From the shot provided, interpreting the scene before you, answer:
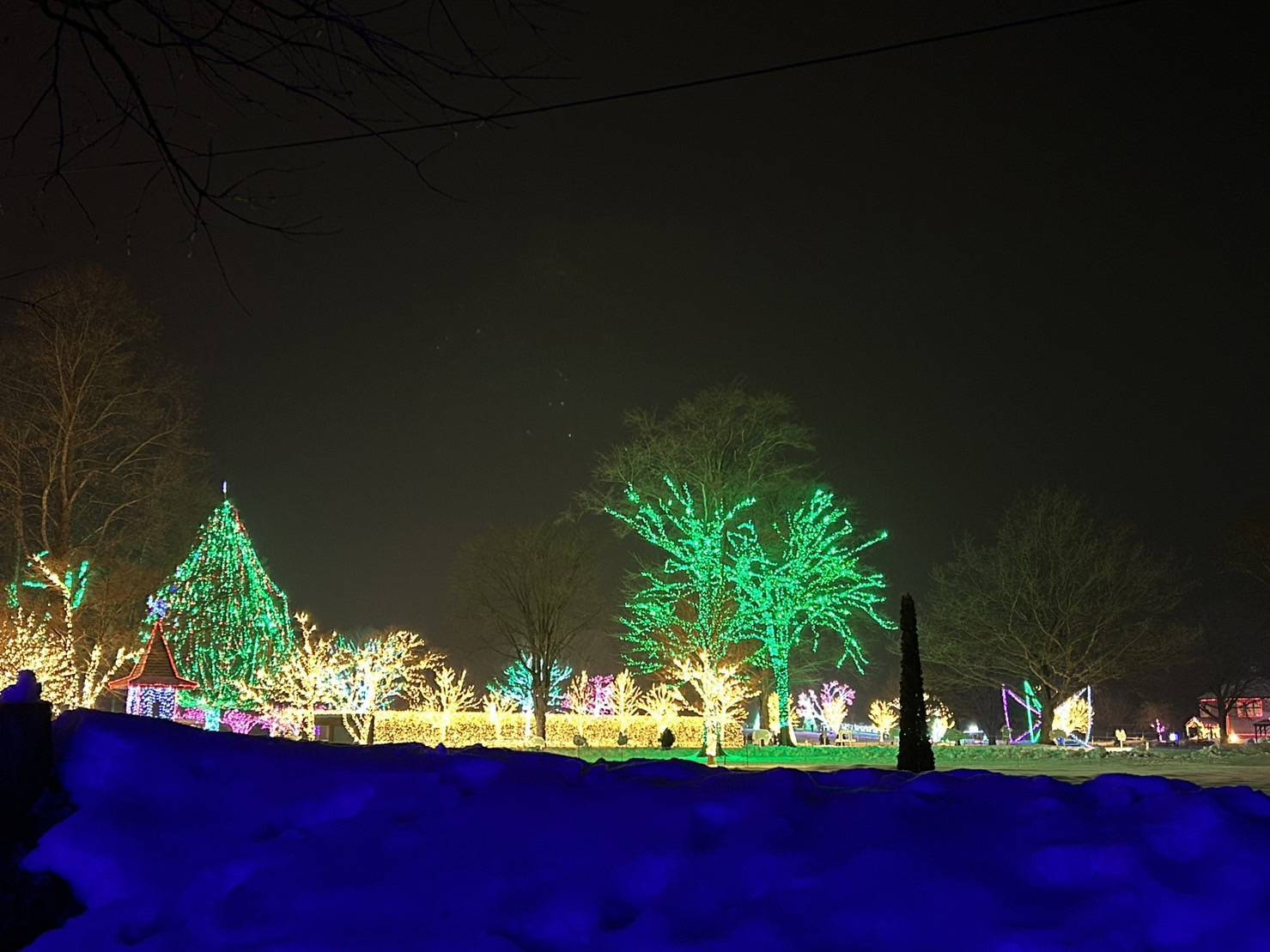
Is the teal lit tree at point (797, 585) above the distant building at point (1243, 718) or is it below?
above

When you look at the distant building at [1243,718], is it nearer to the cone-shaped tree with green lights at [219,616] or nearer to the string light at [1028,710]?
the string light at [1028,710]

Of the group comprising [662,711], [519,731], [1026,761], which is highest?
[662,711]

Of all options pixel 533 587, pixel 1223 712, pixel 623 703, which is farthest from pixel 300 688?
pixel 1223 712

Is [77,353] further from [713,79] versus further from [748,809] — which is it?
[748,809]

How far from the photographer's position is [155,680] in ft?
85.0

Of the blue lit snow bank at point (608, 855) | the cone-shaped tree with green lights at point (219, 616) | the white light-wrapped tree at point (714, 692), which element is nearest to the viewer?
the blue lit snow bank at point (608, 855)

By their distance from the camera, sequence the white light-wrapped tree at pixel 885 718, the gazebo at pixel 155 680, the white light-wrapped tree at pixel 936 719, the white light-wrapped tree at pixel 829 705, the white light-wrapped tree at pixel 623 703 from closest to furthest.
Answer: the gazebo at pixel 155 680 < the white light-wrapped tree at pixel 623 703 < the white light-wrapped tree at pixel 936 719 < the white light-wrapped tree at pixel 885 718 < the white light-wrapped tree at pixel 829 705

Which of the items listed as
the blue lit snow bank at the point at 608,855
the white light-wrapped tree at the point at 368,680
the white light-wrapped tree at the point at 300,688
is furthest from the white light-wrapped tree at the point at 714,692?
the blue lit snow bank at the point at 608,855

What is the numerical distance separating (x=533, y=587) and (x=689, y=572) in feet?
34.2

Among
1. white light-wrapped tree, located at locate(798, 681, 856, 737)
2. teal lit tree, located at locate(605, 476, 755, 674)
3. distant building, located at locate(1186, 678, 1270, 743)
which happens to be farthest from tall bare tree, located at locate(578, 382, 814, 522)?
distant building, located at locate(1186, 678, 1270, 743)

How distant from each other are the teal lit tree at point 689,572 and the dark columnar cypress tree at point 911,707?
11.0 meters

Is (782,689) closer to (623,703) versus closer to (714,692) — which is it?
(714,692)

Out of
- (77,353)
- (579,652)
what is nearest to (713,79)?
(77,353)

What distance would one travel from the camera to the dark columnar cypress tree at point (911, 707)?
1981 cm
